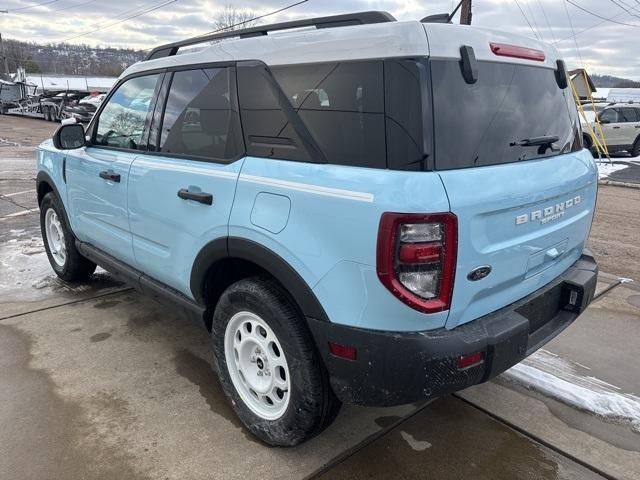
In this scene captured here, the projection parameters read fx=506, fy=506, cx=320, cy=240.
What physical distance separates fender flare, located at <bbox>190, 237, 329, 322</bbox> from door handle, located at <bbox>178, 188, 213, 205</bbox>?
0.70ft

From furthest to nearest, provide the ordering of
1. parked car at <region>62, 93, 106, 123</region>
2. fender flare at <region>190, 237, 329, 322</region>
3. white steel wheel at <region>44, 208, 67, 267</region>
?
parked car at <region>62, 93, 106, 123</region> < white steel wheel at <region>44, 208, 67, 267</region> < fender flare at <region>190, 237, 329, 322</region>

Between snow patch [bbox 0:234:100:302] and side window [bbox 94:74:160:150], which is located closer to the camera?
side window [bbox 94:74:160:150]

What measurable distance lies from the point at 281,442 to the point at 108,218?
2108mm

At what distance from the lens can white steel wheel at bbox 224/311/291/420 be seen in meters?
2.50

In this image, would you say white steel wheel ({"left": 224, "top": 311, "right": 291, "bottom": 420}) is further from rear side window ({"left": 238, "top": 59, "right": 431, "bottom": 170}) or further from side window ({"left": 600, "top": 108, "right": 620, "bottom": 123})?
side window ({"left": 600, "top": 108, "right": 620, "bottom": 123})

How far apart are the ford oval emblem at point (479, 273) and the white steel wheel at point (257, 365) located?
935 millimetres

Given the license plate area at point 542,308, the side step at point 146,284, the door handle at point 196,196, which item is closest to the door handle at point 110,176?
the side step at point 146,284

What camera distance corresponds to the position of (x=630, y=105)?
17641mm

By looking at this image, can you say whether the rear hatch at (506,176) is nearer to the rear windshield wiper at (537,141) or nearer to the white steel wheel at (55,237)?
the rear windshield wiper at (537,141)

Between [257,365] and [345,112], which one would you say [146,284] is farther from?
[345,112]

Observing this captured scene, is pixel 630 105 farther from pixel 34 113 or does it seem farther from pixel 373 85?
pixel 34 113

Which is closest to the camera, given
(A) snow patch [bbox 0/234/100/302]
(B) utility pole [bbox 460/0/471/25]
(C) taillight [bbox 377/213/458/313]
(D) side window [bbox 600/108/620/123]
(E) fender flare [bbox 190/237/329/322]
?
(C) taillight [bbox 377/213/458/313]

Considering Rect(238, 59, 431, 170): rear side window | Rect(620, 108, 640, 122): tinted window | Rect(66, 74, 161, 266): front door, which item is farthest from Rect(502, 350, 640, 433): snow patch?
Rect(620, 108, 640, 122): tinted window

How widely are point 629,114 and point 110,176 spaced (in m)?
18.8
